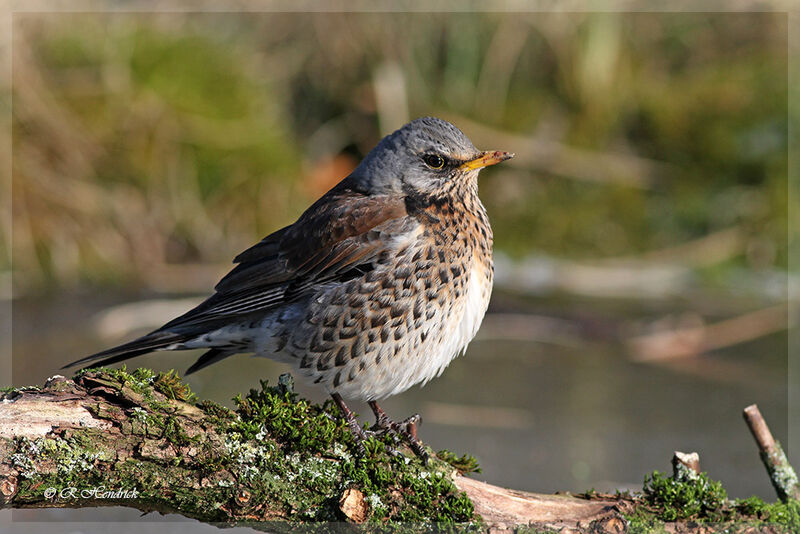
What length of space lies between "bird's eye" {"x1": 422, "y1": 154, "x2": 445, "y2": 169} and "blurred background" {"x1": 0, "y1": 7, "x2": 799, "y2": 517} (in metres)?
2.02

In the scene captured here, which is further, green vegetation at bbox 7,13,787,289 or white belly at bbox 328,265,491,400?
green vegetation at bbox 7,13,787,289

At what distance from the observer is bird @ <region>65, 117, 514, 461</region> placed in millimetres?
3947

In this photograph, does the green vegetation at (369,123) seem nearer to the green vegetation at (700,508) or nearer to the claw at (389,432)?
the claw at (389,432)

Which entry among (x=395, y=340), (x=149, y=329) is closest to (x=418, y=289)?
(x=395, y=340)

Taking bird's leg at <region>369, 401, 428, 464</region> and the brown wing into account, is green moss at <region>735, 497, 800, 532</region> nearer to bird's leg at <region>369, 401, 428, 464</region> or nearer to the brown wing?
bird's leg at <region>369, 401, 428, 464</region>

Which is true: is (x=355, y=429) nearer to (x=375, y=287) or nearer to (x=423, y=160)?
(x=375, y=287)

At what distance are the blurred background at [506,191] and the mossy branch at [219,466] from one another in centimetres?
188

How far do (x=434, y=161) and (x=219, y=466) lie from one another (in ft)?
5.46

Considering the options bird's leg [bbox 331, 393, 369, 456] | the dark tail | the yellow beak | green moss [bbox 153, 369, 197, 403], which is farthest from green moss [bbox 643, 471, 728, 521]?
the dark tail

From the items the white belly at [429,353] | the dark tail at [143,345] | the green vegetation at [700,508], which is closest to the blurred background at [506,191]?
the white belly at [429,353]

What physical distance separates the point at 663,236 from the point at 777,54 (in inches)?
119

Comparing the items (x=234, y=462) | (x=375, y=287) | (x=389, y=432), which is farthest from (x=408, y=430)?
(x=234, y=462)

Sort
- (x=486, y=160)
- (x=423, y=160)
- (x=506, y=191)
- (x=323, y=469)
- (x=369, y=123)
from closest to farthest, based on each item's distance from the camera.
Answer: (x=323, y=469), (x=486, y=160), (x=423, y=160), (x=506, y=191), (x=369, y=123)

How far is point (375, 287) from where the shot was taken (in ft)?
13.0
